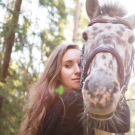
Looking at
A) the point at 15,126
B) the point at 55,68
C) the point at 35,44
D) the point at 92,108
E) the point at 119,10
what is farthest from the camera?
the point at 35,44

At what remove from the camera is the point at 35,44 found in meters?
6.26

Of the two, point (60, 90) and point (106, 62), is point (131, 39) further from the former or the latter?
point (60, 90)

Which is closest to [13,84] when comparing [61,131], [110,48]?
[61,131]

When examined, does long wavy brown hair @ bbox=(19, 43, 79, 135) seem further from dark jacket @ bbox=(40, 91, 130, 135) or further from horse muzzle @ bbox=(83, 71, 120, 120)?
horse muzzle @ bbox=(83, 71, 120, 120)

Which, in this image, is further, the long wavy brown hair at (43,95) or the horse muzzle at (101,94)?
the long wavy brown hair at (43,95)

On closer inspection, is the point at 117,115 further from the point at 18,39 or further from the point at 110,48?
the point at 18,39

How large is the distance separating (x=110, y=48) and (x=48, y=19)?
6470 millimetres

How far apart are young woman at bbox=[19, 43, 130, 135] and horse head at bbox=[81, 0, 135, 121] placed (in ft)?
0.79

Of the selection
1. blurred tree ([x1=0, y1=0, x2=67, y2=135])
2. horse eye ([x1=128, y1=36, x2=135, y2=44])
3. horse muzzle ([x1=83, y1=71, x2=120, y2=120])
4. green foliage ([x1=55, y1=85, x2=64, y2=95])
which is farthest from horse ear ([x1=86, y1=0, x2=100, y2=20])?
blurred tree ([x1=0, y1=0, x2=67, y2=135])

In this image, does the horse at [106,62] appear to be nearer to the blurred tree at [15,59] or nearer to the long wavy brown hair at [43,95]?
the long wavy brown hair at [43,95]

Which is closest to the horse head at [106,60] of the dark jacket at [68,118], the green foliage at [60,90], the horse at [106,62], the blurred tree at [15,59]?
the horse at [106,62]

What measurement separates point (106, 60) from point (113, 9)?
1039mm

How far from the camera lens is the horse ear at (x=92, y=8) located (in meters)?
2.49

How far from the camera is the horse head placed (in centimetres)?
149
